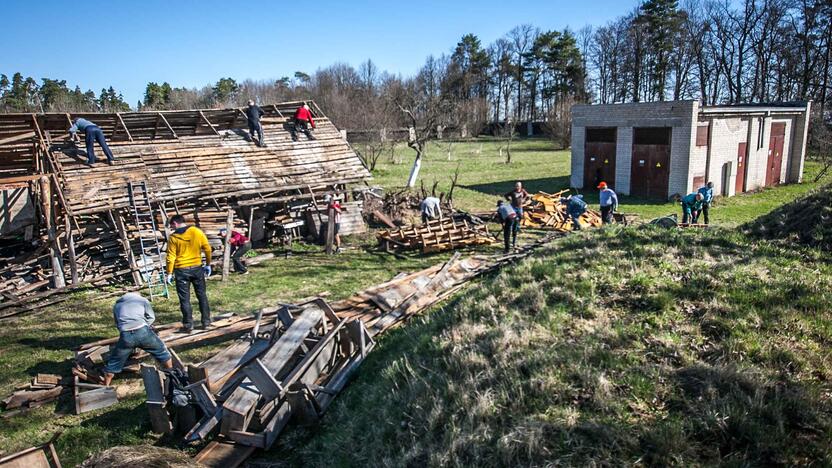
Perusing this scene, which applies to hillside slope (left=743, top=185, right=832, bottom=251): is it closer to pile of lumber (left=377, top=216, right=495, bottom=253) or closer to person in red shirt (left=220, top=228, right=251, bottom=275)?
pile of lumber (left=377, top=216, right=495, bottom=253)

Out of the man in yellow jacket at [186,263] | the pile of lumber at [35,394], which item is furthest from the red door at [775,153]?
the pile of lumber at [35,394]

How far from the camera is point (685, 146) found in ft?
74.5

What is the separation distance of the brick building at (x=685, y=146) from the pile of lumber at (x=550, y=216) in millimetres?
5905

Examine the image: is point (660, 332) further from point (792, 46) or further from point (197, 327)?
point (792, 46)

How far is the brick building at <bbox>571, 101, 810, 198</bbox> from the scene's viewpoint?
2309 cm

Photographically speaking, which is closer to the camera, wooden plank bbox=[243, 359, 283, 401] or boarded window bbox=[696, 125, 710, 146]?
wooden plank bbox=[243, 359, 283, 401]

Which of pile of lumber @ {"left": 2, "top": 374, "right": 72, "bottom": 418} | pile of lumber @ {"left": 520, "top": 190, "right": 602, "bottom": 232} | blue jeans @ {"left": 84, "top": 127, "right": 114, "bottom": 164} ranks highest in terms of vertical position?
blue jeans @ {"left": 84, "top": 127, "right": 114, "bottom": 164}

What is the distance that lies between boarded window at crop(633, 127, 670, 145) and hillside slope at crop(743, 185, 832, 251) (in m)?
15.2

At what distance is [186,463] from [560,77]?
253ft

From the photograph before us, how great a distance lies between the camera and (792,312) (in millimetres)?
5703

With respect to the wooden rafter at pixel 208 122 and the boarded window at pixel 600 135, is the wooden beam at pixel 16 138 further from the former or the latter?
the boarded window at pixel 600 135

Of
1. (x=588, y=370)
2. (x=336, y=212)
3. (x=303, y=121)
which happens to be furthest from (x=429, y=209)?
(x=588, y=370)

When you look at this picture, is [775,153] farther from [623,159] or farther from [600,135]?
[600,135]

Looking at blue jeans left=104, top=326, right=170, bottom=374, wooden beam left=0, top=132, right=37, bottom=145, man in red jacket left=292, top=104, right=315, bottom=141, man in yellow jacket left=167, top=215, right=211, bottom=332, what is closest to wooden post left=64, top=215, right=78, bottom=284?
wooden beam left=0, top=132, right=37, bottom=145
